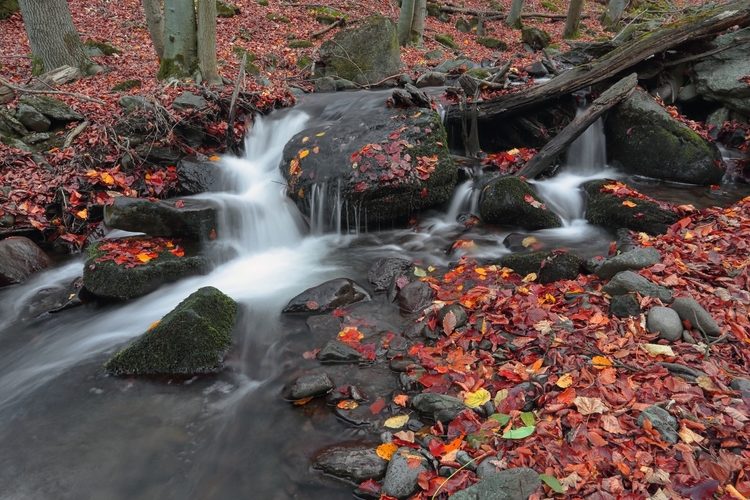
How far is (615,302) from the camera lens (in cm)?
405

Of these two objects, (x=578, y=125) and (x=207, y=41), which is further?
(x=207, y=41)

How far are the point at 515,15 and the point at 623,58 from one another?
1330 cm

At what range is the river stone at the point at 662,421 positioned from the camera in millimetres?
2684

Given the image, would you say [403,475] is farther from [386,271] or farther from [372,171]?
[372,171]

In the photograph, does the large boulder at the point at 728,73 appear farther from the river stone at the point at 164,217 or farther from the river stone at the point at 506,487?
the river stone at the point at 164,217

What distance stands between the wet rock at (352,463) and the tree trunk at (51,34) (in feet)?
38.0

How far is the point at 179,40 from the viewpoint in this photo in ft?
31.5

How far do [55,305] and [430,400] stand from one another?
510 centimetres

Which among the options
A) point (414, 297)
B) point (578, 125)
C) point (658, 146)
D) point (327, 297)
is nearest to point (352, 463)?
point (414, 297)

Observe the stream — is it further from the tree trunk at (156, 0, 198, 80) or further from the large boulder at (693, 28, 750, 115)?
the tree trunk at (156, 0, 198, 80)

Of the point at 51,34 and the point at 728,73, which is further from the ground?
the point at 51,34

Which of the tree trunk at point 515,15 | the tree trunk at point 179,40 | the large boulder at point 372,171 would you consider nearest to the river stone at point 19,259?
the large boulder at point 372,171

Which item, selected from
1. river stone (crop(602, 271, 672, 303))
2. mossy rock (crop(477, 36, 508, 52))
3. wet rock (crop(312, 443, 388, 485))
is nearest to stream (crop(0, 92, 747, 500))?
wet rock (crop(312, 443, 388, 485))

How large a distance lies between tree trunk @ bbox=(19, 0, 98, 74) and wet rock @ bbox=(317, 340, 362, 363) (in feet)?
34.7
